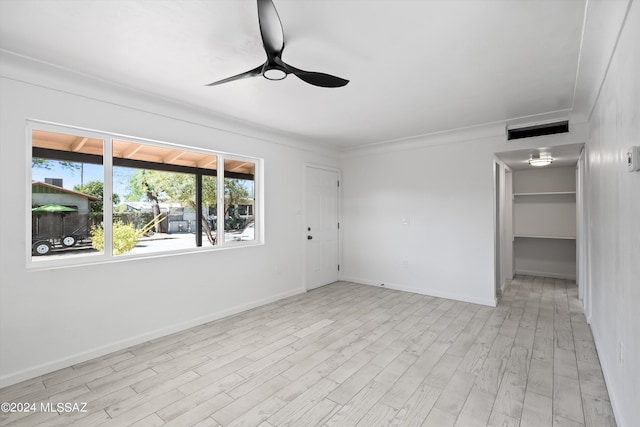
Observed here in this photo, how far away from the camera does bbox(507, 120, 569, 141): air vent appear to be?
3.77 meters

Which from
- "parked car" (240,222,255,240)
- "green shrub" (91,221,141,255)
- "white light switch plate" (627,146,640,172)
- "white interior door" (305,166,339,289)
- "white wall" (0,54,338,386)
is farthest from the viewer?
"white interior door" (305,166,339,289)

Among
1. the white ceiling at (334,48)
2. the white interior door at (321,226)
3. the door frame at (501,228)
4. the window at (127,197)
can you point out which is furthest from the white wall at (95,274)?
the door frame at (501,228)

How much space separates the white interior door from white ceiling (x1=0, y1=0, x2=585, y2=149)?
1.98m

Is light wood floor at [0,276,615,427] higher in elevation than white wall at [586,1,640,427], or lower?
lower

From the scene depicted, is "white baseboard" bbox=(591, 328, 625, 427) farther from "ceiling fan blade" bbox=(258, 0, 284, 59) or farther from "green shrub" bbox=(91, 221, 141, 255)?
"green shrub" bbox=(91, 221, 141, 255)

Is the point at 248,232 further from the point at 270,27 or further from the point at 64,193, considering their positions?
the point at 270,27

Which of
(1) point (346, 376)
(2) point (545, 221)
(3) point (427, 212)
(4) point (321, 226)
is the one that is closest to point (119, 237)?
(1) point (346, 376)

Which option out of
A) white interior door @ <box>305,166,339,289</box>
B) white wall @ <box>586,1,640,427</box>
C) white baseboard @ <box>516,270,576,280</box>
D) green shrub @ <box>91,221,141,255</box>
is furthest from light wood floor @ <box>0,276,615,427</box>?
white baseboard @ <box>516,270,576,280</box>

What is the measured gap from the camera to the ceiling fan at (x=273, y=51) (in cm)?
156

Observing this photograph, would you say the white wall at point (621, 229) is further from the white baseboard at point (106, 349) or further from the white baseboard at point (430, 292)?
the white baseboard at point (106, 349)

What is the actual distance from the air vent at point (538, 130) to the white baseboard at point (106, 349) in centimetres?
427

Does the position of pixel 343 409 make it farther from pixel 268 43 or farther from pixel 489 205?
pixel 489 205

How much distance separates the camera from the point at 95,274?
2.84m

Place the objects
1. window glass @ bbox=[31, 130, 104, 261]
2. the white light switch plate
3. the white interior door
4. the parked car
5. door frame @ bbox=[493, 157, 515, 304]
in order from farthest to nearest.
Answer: the white interior door, door frame @ bbox=[493, 157, 515, 304], the parked car, window glass @ bbox=[31, 130, 104, 261], the white light switch plate
